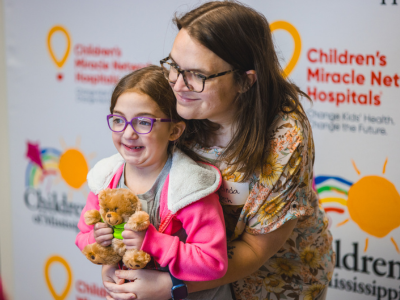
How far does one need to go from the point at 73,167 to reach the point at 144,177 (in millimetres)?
1493

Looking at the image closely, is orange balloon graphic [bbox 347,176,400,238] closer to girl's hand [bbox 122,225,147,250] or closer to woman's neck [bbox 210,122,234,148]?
woman's neck [bbox 210,122,234,148]

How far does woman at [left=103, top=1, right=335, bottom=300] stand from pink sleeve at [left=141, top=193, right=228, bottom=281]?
83mm

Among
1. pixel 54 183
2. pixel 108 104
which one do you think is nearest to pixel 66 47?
pixel 108 104

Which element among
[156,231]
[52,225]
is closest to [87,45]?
[52,225]

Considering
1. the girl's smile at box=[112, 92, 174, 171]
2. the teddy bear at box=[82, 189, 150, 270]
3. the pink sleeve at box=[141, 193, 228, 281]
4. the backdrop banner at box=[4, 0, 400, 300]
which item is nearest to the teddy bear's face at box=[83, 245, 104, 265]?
the teddy bear at box=[82, 189, 150, 270]

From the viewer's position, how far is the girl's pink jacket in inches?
42.9

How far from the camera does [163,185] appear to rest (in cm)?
120

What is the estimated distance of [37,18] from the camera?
2.57 metres

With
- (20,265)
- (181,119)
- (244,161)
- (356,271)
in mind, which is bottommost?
(20,265)

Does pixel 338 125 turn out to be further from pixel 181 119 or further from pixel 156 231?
pixel 156 231

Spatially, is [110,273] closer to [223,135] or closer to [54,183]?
[223,135]

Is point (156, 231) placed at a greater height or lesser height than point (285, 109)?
lesser

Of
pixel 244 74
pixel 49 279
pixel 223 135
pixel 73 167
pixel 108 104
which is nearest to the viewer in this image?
pixel 244 74

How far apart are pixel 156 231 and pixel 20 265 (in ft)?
7.03
